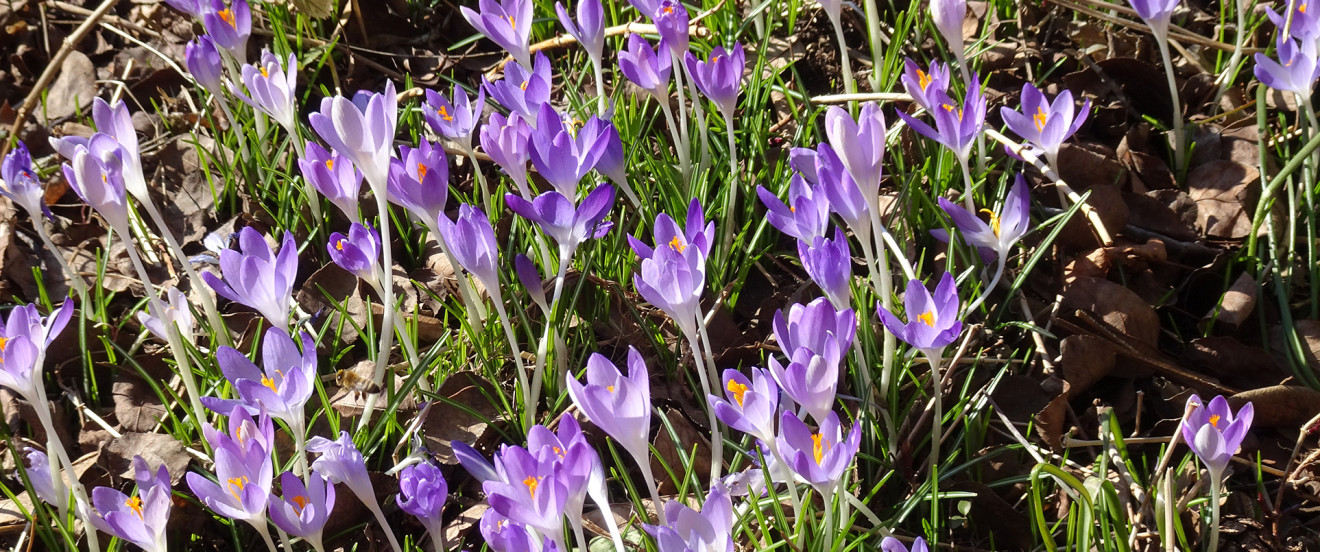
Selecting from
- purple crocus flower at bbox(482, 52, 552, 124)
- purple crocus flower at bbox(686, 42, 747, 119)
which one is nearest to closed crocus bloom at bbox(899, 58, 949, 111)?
purple crocus flower at bbox(686, 42, 747, 119)

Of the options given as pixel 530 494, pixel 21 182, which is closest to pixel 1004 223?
pixel 530 494

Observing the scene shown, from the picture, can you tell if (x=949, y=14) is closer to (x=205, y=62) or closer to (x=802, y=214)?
(x=802, y=214)

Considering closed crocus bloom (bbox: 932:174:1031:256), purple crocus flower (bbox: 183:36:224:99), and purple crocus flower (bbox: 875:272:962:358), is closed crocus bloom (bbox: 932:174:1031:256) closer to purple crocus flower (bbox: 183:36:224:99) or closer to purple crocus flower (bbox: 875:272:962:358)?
purple crocus flower (bbox: 875:272:962:358)

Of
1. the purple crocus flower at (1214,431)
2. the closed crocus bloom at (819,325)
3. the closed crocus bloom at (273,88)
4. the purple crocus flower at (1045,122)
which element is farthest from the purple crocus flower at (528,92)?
the purple crocus flower at (1214,431)

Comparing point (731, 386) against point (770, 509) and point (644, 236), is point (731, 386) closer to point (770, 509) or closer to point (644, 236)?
point (770, 509)

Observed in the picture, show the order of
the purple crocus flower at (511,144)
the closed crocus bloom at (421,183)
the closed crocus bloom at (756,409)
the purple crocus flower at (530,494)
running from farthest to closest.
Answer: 1. the purple crocus flower at (511,144)
2. the closed crocus bloom at (421,183)
3. the closed crocus bloom at (756,409)
4. the purple crocus flower at (530,494)

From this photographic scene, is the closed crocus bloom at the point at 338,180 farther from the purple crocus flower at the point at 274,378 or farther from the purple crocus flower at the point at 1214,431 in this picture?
the purple crocus flower at the point at 1214,431
